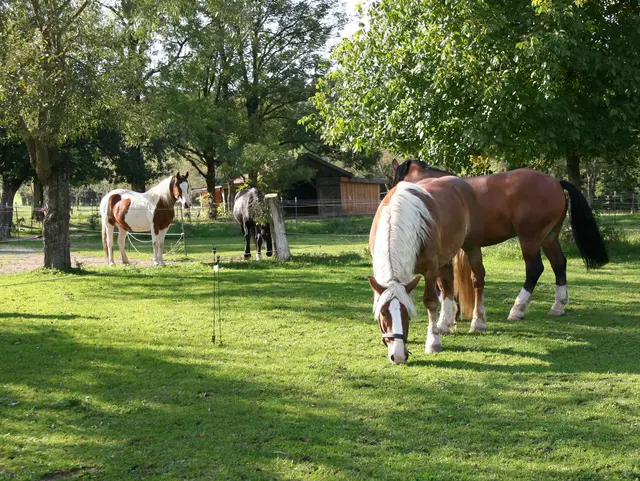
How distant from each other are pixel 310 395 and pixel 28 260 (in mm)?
14432

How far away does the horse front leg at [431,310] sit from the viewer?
19.9 ft

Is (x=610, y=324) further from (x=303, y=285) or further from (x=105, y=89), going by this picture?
(x=105, y=89)

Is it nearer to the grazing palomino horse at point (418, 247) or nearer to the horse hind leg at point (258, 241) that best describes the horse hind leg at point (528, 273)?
the grazing palomino horse at point (418, 247)

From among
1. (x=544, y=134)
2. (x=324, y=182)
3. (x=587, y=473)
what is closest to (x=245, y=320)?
(x=587, y=473)

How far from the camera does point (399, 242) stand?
552 centimetres

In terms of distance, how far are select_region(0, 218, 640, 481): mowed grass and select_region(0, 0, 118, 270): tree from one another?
392 cm

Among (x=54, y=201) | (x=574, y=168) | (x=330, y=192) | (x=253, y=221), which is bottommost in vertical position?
(x=253, y=221)

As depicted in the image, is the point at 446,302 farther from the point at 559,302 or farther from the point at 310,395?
the point at 310,395

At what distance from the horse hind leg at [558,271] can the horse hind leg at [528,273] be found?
54cm

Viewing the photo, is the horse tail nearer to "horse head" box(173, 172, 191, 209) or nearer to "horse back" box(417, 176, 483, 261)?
"horse back" box(417, 176, 483, 261)

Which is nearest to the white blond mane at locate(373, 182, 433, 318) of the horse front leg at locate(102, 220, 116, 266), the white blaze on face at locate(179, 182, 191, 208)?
the white blaze on face at locate(179, 182, 191, 208)

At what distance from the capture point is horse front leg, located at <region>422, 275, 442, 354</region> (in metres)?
6.07

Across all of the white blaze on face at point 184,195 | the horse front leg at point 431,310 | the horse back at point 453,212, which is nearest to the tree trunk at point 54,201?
the white blaze on face at point 184,195

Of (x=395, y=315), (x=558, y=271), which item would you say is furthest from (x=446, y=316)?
(x=558, y=271)
